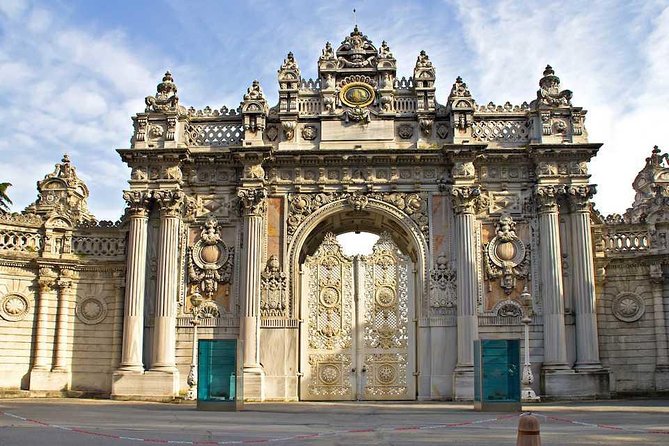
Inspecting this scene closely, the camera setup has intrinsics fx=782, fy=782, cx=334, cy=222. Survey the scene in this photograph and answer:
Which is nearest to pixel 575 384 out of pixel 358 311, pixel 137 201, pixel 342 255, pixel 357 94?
pixel 358 311

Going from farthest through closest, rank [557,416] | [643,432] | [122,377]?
1. [122,377]
2. [557,416]
3. [643,432]

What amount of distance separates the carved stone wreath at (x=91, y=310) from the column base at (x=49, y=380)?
183cm

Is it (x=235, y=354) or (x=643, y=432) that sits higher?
(x=235, y=354)

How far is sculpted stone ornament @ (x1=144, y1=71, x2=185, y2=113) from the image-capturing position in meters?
26.5

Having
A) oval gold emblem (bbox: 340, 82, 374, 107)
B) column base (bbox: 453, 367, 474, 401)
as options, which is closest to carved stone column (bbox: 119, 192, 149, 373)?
oval gold emblem (bbox: 340, 82, 374, 107)

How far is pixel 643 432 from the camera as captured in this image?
1313 cm

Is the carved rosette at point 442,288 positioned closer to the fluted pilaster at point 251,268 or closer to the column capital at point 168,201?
the fluted pilaster at point 251,268

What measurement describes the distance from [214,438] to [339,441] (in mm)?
1987

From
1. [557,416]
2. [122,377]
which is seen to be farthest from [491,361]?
[122,377]

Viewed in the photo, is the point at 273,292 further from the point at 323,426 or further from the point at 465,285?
the point at 323,426

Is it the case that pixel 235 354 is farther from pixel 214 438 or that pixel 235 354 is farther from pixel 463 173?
pixel 463 173

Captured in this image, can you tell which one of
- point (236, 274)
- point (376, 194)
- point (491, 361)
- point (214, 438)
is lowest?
point (214, 438)

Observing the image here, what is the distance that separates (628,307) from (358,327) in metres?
8.83

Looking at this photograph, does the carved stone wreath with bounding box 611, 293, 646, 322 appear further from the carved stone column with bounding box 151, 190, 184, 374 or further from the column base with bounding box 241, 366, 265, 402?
the carved stone column with bounding box 151, 190, 184, 374
